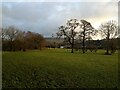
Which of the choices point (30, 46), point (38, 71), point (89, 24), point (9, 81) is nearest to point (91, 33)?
point (89, 24)

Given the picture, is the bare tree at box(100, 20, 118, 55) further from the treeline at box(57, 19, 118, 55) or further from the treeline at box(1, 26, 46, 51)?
the treeline at box(1, 26, 46, 51)

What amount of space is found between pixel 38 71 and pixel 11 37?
43.0 meters

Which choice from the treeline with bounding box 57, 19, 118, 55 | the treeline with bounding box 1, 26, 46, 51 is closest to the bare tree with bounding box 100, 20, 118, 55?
the treeline with bounding box 57, 19, 118, 55

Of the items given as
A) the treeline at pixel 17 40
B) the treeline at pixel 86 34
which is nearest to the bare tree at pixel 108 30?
the treeline at pixel 86 34

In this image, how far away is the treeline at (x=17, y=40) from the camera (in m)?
55.3

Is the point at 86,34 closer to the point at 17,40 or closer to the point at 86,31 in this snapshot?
the point at 86,31

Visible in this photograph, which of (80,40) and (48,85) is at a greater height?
(80,40)

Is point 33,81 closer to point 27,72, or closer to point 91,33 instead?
point 27,72

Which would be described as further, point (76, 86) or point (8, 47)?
point (8, 47)

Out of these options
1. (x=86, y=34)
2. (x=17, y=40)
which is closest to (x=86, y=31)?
(x=86, y=34)

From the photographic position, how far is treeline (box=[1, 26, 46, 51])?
55312mm

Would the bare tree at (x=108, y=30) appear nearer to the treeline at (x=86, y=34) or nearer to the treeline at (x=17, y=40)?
the treeline at (x=86, y=34)

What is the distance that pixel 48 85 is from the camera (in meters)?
15.4

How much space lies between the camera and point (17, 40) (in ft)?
194
